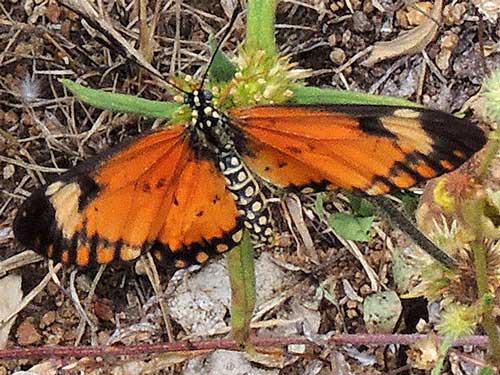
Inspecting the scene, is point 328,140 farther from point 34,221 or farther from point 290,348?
point 290,348

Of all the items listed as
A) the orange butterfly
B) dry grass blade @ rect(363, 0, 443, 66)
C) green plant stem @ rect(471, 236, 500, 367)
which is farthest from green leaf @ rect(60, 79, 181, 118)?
green plant stem @ rect(471, 236, 500, 367)

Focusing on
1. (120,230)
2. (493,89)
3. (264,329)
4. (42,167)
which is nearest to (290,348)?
(264,329)

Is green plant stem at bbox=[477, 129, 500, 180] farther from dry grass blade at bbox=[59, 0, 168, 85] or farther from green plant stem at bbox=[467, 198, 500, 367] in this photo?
dry grass blade at bbox=[59, 0, 168, 85]

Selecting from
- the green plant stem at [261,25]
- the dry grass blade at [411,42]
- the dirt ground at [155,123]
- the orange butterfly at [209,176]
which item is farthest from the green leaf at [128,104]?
the dry grass blade at [411,42]

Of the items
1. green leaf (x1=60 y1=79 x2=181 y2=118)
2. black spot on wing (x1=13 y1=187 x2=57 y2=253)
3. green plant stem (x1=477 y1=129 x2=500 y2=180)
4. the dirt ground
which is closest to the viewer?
green plant stem (x1=477 y1=129 x2=500 y2=180)

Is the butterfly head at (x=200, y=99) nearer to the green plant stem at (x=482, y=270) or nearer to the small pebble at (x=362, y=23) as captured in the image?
the green plant stem at (x=482, y=270)
